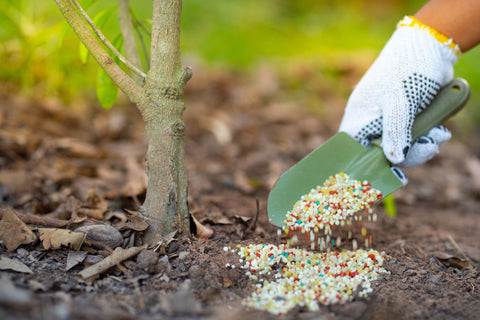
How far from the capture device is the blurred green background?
9.10ft

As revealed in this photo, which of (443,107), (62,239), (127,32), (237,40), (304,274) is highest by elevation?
(237,40)

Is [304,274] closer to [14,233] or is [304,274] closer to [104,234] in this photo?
[104,234]

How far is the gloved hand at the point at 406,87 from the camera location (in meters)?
1.59

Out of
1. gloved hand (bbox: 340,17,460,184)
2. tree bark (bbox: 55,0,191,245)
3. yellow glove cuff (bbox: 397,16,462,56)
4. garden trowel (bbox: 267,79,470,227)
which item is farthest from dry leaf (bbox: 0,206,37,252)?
yellow glove cuff (bbox: 397,16,462,56)

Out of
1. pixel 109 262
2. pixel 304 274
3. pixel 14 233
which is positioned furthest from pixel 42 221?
pixel 304 274

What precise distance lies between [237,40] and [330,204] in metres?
3.84

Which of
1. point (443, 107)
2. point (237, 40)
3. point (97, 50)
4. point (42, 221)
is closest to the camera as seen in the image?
point (97, 50)

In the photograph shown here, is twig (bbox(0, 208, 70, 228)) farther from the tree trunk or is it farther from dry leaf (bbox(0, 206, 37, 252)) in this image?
the tree trunk

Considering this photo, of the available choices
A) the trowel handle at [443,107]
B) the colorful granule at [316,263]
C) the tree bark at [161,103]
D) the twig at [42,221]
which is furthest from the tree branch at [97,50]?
the trowel handle at [443,107]

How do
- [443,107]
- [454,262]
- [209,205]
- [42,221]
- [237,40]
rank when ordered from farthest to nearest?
[237,40], [209,205], [443,107], [454,262], [42,221]

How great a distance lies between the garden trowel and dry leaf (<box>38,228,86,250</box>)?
2.18ft

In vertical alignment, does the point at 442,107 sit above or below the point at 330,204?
above

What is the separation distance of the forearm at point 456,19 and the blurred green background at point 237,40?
108 cm

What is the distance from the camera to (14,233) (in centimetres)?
130
